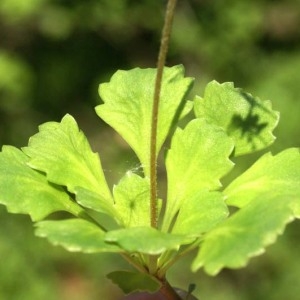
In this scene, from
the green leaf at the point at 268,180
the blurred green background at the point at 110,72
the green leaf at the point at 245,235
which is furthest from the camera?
the blurred green background at the point at 110,72

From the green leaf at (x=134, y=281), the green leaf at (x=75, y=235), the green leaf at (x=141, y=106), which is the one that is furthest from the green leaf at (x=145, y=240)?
the green leaf at (x=141, y=106)

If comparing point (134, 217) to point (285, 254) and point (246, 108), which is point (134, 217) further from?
point (285, 254)

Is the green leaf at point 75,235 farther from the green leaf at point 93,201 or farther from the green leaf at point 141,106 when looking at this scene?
the green leaf at point 141,106

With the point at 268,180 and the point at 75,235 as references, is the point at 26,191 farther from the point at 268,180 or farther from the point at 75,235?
the point at 268,180

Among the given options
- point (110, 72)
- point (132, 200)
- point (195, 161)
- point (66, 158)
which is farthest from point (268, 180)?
point (110, 72)

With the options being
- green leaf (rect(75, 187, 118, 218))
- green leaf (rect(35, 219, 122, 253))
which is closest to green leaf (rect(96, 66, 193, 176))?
green leaf (rect(75, 187, 118, 218))

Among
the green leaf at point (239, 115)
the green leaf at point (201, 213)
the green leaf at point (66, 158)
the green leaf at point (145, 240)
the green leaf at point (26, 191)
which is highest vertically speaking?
the green leaf at point (239, 115)

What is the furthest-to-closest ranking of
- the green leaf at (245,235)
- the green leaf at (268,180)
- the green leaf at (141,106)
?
the green leaf at (141,106), the green leaf at (268,180), the green leaf at (245,235)
